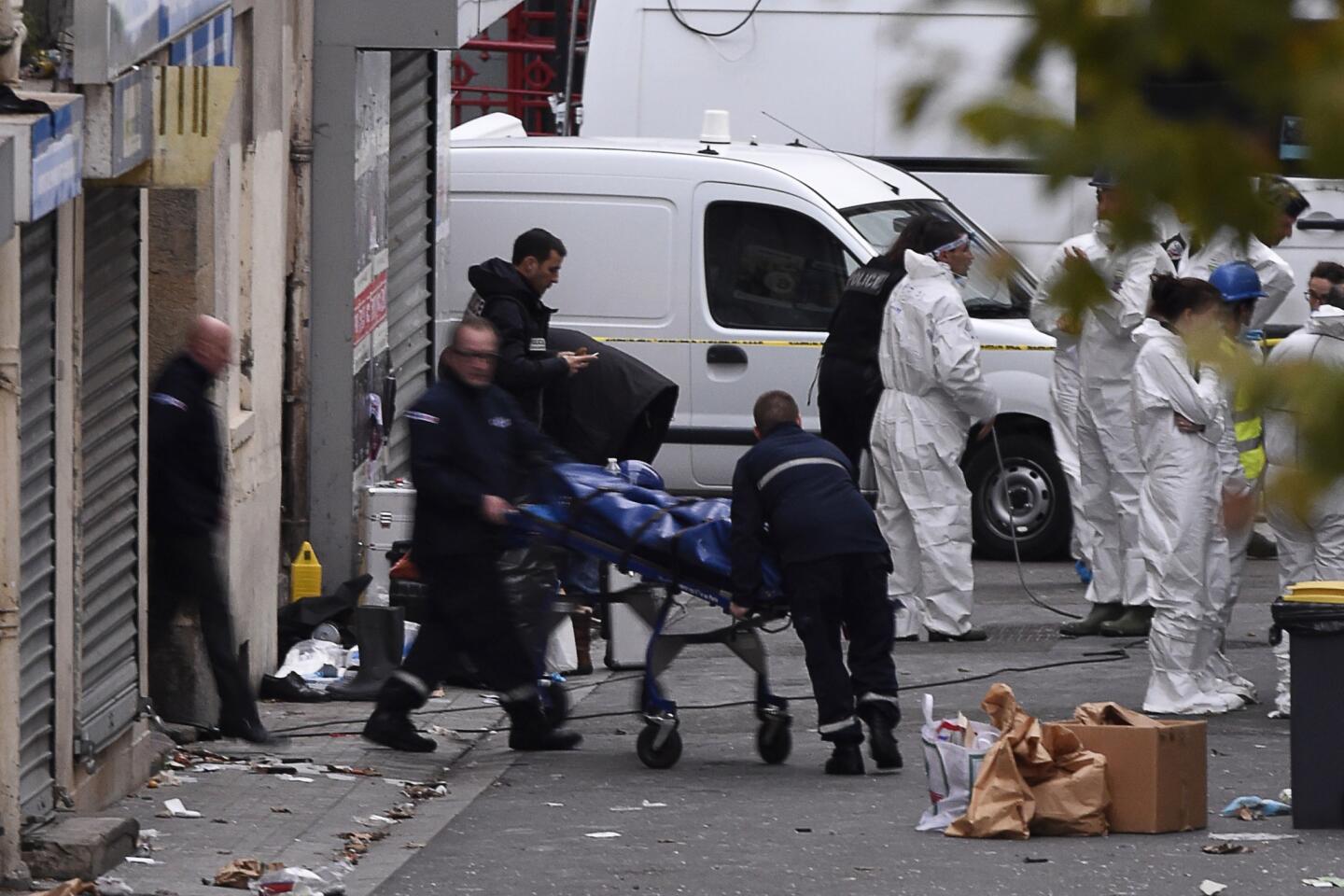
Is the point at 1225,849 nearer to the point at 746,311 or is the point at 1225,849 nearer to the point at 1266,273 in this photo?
the point at 1266,273

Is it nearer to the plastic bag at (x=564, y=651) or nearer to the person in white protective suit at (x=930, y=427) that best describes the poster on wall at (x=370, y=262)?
the plastic bag at (x=564, y=651)

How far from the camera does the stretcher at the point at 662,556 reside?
819cm

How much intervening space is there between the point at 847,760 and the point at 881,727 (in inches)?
6.5

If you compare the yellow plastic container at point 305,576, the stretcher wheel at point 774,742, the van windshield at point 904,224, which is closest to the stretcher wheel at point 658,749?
the stretcher wheel at point 774,742

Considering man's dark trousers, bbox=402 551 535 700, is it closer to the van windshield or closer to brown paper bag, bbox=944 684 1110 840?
brown paper bag, bbox=944 684 1110 840

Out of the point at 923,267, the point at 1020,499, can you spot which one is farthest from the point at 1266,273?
the point at 1020,499

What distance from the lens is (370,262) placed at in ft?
37.7

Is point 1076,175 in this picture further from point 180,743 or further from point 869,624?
point 180,743

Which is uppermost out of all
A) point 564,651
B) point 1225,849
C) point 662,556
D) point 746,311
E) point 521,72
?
point 521,72

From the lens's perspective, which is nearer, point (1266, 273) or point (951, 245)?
point (951, 245)

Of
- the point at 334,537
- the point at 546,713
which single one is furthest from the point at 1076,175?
the point at 334,537

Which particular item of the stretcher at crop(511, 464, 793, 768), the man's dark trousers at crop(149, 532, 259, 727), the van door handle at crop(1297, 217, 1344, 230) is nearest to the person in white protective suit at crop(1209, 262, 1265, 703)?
the stretcher at crop(511, 464, 793, 768)


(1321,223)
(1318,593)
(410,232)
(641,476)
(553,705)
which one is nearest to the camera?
(1318,593)

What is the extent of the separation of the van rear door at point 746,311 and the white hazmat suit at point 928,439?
2.43 m
